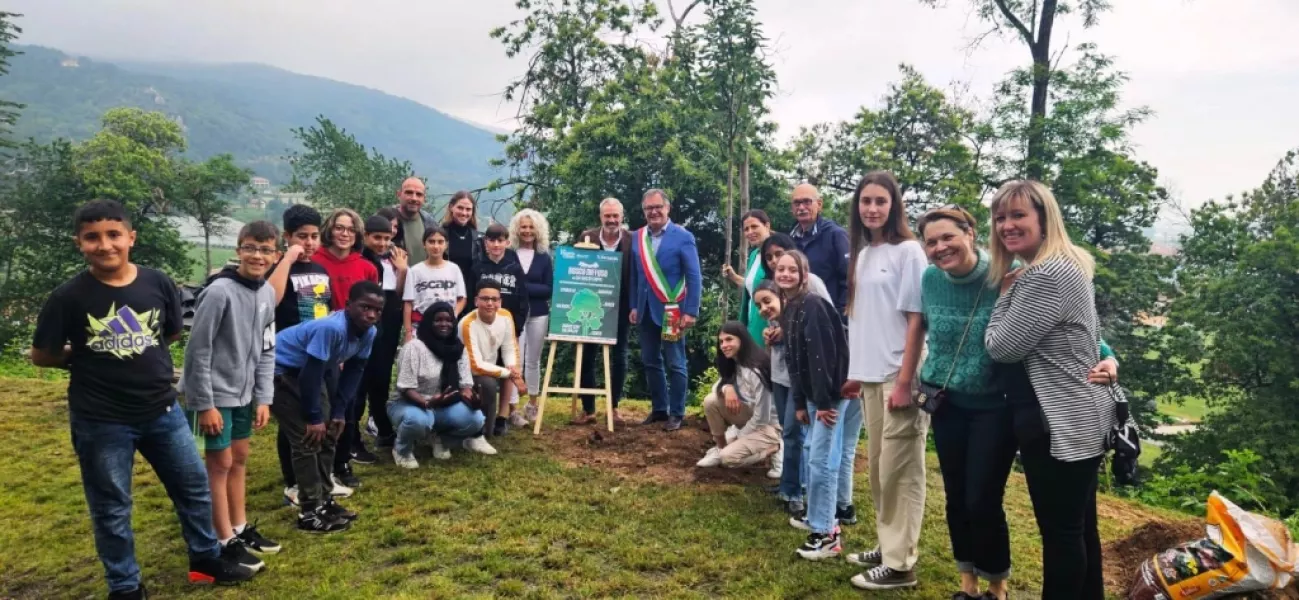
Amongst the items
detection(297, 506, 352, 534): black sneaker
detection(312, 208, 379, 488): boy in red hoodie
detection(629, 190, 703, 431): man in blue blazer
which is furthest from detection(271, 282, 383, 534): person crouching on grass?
detection(629, 190, 703, 431): man in blue blazer

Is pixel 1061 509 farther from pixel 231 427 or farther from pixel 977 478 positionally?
pixel 231 427

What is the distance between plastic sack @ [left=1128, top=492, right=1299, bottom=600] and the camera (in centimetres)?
293

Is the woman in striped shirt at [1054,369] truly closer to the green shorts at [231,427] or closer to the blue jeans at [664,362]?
the green shorts at [231,427]

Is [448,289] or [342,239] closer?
[342,239]

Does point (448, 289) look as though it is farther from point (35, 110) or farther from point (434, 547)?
point (35, 110)

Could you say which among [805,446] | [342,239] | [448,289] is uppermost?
[342,239]

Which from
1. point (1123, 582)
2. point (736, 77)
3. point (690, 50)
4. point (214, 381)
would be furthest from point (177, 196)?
point (1123, 582)

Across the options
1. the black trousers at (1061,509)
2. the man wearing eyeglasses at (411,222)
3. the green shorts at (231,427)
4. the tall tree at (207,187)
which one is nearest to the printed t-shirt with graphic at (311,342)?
the green shorts at (231,427)

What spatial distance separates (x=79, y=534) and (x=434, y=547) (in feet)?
7.60

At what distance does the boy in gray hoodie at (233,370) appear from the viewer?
337 cm

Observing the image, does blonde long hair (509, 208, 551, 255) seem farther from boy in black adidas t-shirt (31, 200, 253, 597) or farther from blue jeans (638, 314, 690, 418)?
boy in black adidas t-shirt (31, 200, 253, 597)

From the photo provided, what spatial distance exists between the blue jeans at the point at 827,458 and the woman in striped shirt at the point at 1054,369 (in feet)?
4.11

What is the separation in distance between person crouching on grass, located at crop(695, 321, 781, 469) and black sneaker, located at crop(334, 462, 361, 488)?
2.67m

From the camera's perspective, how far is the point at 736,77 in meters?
9.04
